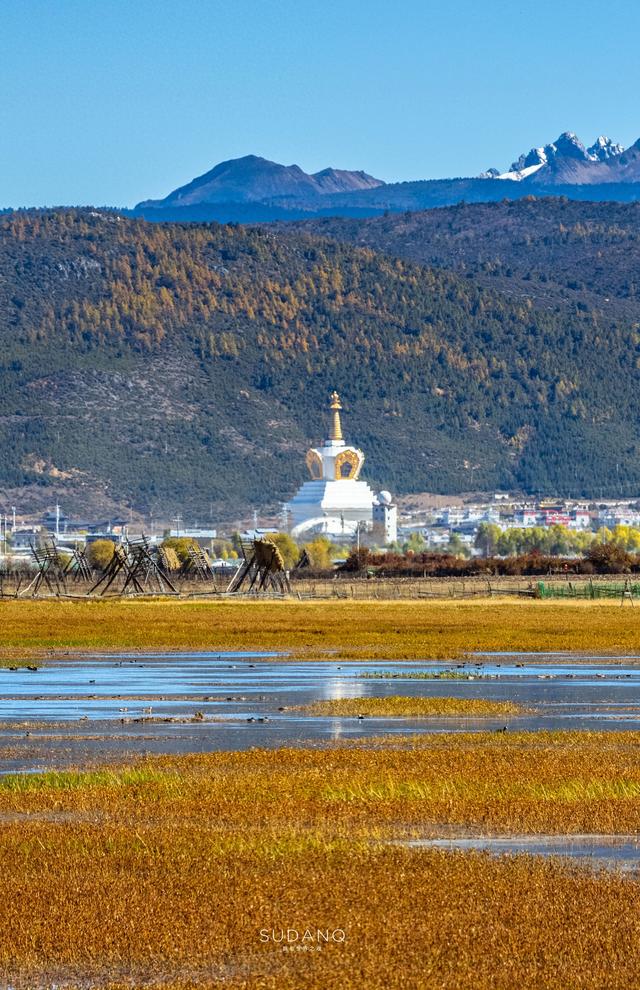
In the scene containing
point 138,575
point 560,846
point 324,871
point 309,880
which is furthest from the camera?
point 138,575

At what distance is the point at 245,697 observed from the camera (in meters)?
40.1

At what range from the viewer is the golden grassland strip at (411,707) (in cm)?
3612

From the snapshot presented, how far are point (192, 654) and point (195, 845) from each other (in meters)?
37.6

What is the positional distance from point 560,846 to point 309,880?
3.39 m

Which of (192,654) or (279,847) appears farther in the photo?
(192,654)

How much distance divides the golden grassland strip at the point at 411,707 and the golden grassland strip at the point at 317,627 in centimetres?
1716

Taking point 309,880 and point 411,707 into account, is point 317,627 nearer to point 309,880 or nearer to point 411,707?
point 411,707

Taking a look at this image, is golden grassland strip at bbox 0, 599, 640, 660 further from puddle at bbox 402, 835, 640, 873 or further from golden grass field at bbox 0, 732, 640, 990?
puddle at bbox 402, 835, 640, 873

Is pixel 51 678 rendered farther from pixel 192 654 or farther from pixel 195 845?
pixel 195 845

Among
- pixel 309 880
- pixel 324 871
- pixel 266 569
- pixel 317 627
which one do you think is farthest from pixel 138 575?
pixel 309 880

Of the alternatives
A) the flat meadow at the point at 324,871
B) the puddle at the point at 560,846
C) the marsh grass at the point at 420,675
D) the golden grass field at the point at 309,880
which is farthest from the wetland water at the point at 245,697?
A: the puddle at the point at 560,846

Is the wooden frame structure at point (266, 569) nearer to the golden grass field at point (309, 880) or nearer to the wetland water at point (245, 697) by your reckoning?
the wetland water at point (245, 697)

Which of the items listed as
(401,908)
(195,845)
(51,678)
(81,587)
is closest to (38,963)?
(401,908)

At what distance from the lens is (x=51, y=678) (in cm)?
4584
